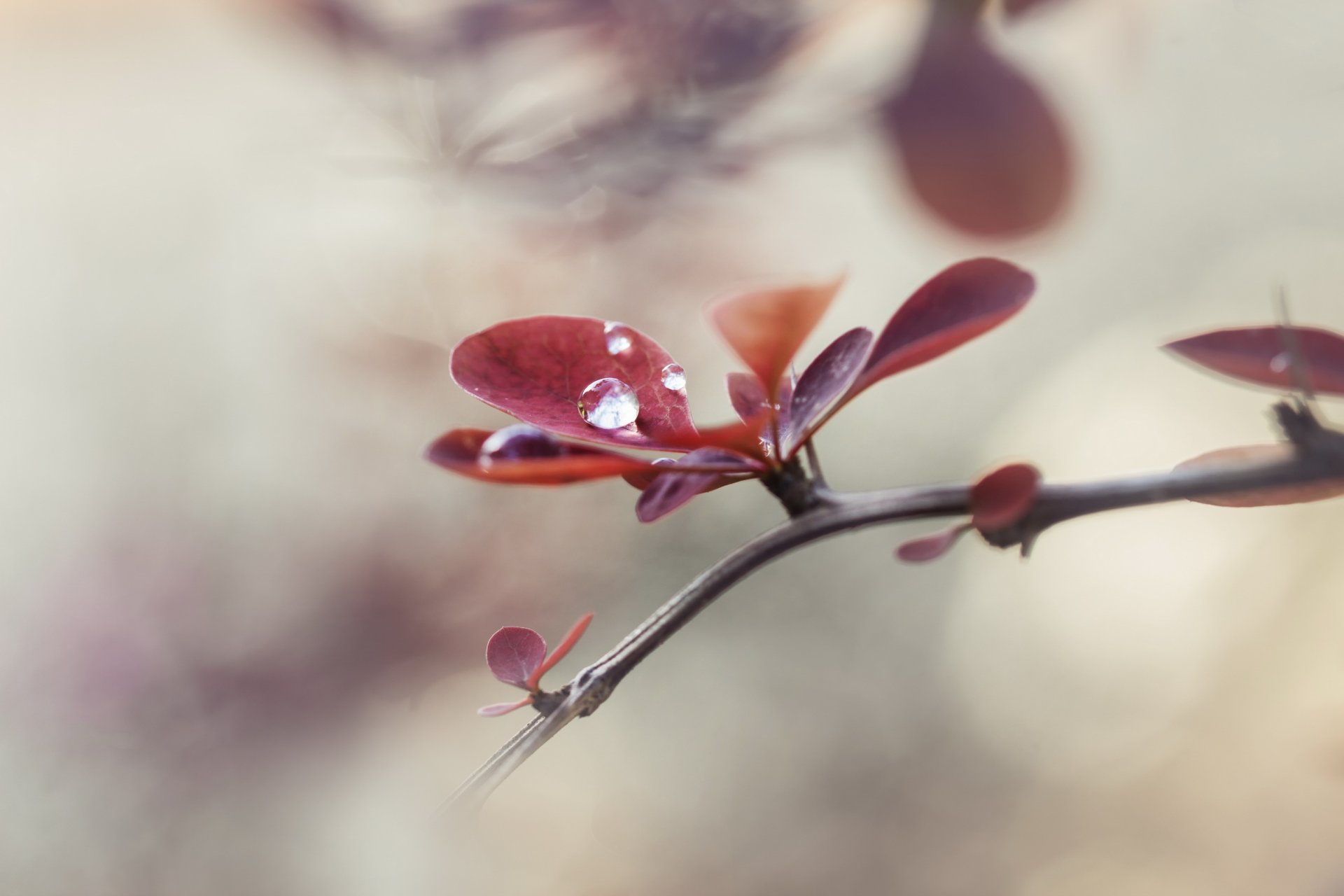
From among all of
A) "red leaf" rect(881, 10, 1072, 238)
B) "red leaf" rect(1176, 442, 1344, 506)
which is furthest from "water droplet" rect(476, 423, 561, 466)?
"red leaf" rect(881, 10, 1072, 238)

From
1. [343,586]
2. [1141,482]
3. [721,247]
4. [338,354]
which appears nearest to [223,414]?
[338,354]

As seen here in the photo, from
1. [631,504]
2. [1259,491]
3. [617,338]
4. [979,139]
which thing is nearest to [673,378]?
[617,338]

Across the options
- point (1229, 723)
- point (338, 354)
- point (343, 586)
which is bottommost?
point (1229, 723)

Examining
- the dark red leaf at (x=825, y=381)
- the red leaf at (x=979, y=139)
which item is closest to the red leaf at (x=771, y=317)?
the dark red leaf at (x=825, y=381)

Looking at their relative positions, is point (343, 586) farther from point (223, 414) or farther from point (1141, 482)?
point (1141, 482)

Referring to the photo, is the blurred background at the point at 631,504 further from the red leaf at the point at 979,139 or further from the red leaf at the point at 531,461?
the red leaf at the point at 531,461
